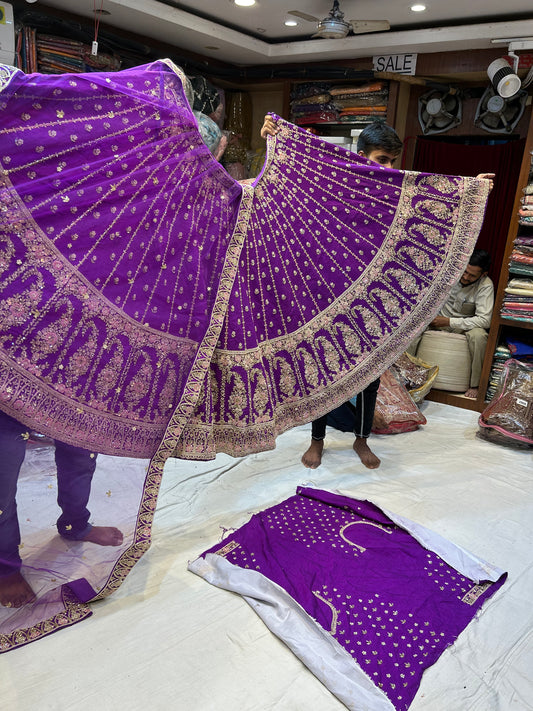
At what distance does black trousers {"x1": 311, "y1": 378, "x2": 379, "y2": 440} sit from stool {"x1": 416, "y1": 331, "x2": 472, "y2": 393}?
1262 mm

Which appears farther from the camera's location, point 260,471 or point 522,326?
point 522,326

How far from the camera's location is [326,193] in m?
2.09

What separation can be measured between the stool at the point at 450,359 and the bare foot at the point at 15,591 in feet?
9.49

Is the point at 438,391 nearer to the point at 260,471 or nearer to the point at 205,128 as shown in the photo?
the point at 260,471

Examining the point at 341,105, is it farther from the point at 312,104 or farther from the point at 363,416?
the point at 363,416

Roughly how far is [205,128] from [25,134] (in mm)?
575

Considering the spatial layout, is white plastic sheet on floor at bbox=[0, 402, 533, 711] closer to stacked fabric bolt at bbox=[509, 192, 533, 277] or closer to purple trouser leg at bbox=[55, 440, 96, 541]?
purple trouser leg at bbox=[55, 440, 96, 541]

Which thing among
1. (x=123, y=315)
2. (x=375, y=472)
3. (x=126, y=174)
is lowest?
(x=375, y=472)

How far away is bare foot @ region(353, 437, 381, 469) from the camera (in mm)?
2676

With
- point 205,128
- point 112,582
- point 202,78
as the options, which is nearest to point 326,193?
point 205,128

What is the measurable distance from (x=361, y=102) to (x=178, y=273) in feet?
11.2

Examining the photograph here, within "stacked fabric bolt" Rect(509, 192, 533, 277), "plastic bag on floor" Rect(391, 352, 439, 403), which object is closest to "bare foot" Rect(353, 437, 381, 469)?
"plastic bag on floor" Rect(391, 352, 439, 403)

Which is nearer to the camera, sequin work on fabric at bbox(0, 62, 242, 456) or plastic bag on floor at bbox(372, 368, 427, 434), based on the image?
sequin work on fabric at bbox(0, 62, 242, 456)

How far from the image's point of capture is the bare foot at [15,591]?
149cm
